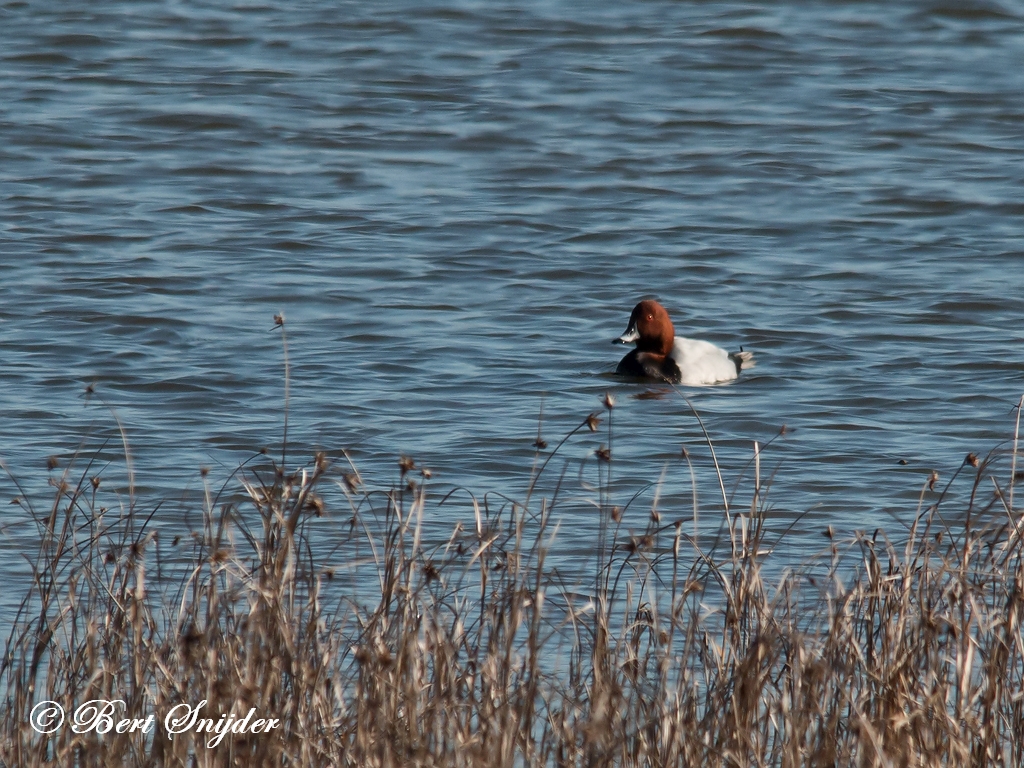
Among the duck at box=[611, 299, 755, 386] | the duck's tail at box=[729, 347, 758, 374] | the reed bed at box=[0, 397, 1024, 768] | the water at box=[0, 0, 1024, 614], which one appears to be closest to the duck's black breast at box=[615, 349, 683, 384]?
the duck at box=[611, 299, 755, 386]

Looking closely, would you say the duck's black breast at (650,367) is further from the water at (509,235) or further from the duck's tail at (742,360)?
the duck's tail at (742,360)

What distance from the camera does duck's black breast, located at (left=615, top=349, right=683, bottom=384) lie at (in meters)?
10.6

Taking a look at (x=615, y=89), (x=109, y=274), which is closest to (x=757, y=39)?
(x=615, y=89)

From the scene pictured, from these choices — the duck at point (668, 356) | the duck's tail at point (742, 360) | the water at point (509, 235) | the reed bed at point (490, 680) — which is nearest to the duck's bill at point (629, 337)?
the duck at point (668, 356)

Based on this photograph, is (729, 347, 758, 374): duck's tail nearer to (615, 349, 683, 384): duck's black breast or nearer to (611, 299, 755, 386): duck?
(611, 299, 755, 386): duck

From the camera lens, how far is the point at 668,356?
1077 centimetres

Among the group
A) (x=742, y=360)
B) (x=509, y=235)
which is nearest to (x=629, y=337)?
(x=742, y=360)

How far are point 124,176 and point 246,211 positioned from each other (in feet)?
5.53

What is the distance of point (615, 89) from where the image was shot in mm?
18266

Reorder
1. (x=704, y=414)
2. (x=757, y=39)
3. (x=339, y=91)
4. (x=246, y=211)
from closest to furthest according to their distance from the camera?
1. (x=704, y=414)
2. (x=246, y=211)
3. (x=339, y=91)
4. (x=757, y=39)

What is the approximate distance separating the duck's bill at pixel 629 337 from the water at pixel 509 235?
0.65ft

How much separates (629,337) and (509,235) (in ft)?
9.69

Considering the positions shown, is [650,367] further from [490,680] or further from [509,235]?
[490,680]

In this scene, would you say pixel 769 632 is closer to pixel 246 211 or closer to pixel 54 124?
pixel 246 211
